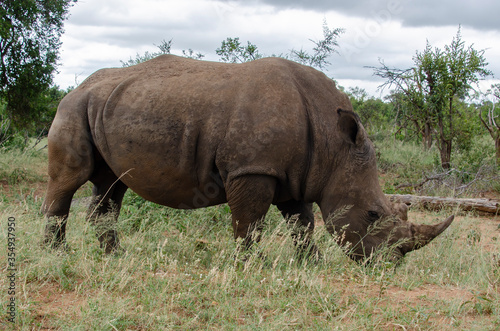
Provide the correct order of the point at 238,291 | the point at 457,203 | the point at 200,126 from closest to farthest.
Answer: the point at 238,291
the point at 200,126
the point at 457,203

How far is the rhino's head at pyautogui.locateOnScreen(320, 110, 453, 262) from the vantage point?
462 centimetres

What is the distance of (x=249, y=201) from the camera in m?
4.46

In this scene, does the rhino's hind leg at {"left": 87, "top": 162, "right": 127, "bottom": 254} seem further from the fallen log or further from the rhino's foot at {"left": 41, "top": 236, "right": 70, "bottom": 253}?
the fallen log

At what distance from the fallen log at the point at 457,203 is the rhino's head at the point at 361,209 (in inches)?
134

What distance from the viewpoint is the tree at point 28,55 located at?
10.5 m

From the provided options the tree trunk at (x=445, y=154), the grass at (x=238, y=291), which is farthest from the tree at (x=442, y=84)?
the grass at (x=238, y=291)

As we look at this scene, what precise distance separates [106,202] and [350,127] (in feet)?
9.62

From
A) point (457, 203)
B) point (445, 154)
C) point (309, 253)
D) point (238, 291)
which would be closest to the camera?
point (238, 291)

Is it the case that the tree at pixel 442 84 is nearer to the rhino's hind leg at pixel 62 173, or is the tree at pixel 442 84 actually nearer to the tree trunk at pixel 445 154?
the tree trunk at pixel 445 154

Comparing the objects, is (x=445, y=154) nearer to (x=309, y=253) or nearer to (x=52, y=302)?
(x=309, y=253)

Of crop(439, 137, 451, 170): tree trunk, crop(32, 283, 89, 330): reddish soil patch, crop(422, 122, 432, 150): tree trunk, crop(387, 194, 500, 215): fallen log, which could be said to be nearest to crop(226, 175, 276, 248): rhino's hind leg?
crop(32, 283, 89, 330): reddish soil patch

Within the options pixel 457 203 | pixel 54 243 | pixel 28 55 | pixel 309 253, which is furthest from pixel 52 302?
pixel 28 55

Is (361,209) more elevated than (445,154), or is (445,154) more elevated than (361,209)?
(445,154)

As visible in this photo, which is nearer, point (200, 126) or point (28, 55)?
point (200, 126)
